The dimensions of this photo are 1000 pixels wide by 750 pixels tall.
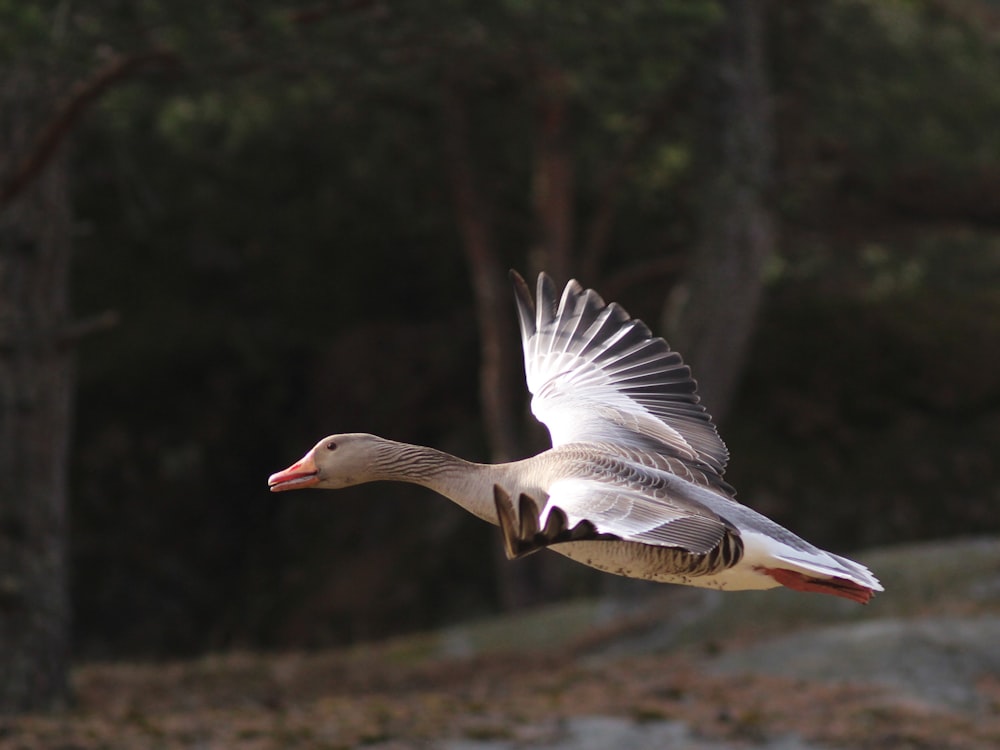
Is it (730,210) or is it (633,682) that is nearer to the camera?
(633,682)

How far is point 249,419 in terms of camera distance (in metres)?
16.0

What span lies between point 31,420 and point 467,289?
7433 millimetres

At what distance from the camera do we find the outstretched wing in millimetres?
4738

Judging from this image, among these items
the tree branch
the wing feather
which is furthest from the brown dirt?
the wing feather

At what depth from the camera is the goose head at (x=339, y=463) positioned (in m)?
4.14

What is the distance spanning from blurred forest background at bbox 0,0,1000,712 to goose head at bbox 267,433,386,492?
5.66 m

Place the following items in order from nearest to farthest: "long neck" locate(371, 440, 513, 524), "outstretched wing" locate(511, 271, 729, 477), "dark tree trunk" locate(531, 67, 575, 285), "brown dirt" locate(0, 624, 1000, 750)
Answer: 1. "long neck" locate(371, 440, 513, 524)
2. "outstretched wing" locate(511, 271, 729, 477)
3. "brown dirt" locate(0, 624, 1000, 750)
4. "dark tree trunk" locate(531, 67, 575, 285)

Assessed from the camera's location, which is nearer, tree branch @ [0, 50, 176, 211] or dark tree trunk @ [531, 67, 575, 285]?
tree branch @ [0, 50, 176, 211]

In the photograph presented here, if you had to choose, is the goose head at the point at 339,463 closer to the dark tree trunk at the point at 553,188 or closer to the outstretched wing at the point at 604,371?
the outstretched wing at the point at 604,371

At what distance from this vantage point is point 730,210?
1134cm

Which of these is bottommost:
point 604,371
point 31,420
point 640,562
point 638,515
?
point 640,562

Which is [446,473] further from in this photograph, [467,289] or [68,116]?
[467,289]

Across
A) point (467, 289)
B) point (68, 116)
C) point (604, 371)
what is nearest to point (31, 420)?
point (68, 116)

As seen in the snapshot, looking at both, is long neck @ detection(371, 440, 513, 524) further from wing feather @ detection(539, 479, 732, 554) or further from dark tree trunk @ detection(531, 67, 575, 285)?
dark tree trunk @ detection(531, 67, 575, 285)
